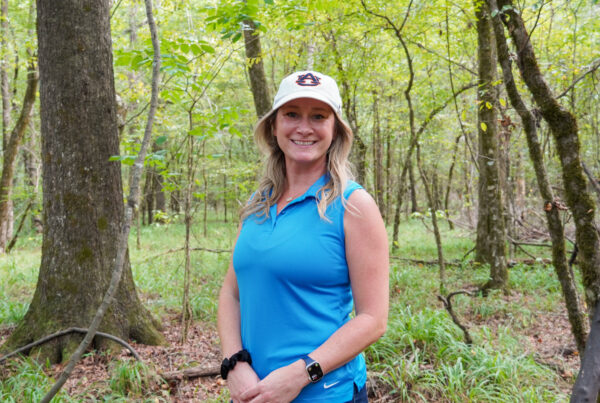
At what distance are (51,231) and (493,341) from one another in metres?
4.93

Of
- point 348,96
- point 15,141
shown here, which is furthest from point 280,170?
point 15,141

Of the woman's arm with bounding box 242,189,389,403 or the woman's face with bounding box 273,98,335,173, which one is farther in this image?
the woman's face with bounding box 273,98,335,173

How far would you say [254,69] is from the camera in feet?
24.4

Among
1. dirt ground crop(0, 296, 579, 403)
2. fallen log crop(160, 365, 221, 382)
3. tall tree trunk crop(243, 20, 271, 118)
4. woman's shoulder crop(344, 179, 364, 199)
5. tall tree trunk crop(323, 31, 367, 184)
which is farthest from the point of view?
tall tree trunk crop(323, 31, 367, 184)

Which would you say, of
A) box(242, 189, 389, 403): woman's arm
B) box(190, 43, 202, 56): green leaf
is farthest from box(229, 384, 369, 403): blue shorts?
box(190, 43, 202, 56): green leaf

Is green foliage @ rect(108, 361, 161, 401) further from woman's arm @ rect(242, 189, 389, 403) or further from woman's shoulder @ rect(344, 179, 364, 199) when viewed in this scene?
woman's shoulder @ rect(344, 179, 364, 199)

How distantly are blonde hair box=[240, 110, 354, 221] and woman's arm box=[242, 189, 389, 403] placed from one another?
0.10 metres

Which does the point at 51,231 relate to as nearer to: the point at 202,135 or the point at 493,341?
the point at 202,135

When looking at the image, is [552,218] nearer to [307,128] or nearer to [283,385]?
[307,128]

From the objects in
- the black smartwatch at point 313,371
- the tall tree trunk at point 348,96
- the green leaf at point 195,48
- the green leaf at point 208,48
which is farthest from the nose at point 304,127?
the tall tree trunk at point 348,96

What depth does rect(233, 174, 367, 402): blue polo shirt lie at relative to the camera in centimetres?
145

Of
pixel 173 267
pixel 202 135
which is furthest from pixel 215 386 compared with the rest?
pixel 173 267

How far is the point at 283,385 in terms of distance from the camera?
1.39 metres

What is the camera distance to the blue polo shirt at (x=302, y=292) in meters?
1.45
